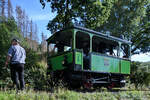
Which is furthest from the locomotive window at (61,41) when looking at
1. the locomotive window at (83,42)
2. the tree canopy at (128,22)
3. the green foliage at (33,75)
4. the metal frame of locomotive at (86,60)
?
the tree canopy at (128,22)

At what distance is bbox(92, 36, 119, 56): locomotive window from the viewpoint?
35.2 ft

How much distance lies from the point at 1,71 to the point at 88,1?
9.17m

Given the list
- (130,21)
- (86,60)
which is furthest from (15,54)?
(130,21)

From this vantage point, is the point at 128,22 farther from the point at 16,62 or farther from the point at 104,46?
the point at 16,62

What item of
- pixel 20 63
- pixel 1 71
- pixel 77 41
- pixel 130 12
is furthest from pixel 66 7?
pixel 130 12

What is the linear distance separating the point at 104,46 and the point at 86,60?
2.36m

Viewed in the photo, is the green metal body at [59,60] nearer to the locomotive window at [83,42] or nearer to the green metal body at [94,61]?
the green metal body at [94,61]

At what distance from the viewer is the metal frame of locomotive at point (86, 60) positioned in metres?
8.60

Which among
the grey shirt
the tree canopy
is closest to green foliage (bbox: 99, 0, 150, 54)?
the tree canopy

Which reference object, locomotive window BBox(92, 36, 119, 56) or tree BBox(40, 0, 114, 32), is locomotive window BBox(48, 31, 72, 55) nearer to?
locomotive window BBox(92, 36, 119, 56)

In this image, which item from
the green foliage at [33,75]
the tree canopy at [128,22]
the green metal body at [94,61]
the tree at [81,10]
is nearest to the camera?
the green metal body at [94,61]

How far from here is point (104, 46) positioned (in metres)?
11.2

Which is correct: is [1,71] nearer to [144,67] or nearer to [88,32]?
[88,32]

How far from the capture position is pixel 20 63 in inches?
248
